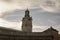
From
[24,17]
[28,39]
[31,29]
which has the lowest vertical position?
[28,39]

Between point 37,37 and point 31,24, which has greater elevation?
point 31,24

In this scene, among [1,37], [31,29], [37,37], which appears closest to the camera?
[1,37]

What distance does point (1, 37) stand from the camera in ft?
112

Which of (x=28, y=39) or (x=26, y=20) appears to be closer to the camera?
(x=28, y=39)

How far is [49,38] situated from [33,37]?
3.67 meters

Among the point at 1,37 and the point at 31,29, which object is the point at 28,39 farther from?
the point at 31,29

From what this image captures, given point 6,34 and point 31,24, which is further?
point 31,24

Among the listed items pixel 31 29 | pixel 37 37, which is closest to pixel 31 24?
pixel 31 29

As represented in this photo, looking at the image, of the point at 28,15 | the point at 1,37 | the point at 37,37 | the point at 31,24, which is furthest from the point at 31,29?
the point at 1,37

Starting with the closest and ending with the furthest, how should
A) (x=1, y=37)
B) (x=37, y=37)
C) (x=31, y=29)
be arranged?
(x=1, y=37) → (x=37, y=37) → (x=31, y=29)

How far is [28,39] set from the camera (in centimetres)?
3559

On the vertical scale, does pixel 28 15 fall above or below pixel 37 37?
→ above

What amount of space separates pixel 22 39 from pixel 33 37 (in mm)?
2671

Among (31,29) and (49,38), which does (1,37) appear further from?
(31,29)
